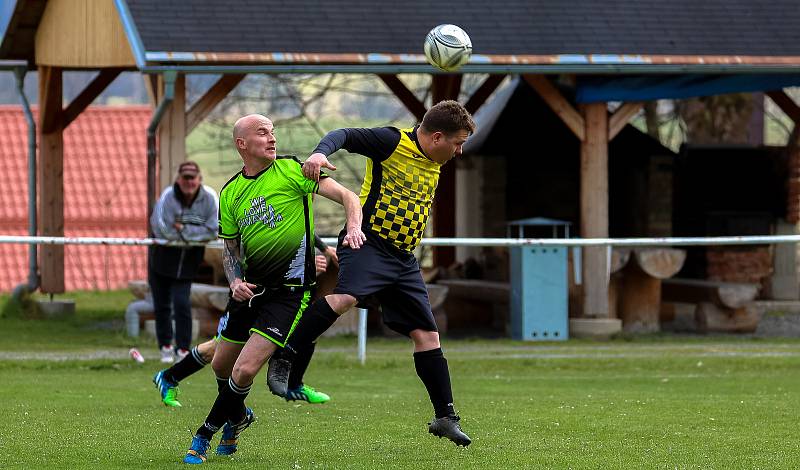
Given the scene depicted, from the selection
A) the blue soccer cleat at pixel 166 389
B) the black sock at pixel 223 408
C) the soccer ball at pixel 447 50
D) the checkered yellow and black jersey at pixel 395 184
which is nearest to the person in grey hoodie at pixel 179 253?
the soccer ball at pixel 447 50

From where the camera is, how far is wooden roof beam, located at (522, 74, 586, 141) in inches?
739

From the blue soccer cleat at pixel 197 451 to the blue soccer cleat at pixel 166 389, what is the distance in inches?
96.8

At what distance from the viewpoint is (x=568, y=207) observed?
23.1m

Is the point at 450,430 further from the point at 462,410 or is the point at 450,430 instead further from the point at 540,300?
the point at 540,300

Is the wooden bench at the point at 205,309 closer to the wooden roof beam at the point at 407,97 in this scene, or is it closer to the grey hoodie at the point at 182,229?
the grey hoodie at the point at 182,229

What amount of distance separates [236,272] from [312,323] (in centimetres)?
46

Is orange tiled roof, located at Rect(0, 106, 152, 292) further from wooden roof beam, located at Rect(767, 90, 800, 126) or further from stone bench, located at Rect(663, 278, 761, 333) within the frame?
stone bench, located at Rect(663, 278, 761, 333)

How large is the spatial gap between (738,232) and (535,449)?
14.0 m

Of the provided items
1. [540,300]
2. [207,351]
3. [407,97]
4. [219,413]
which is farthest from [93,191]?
[219,413]

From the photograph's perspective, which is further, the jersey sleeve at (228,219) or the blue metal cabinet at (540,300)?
the blue metal cabinet at (540,300)

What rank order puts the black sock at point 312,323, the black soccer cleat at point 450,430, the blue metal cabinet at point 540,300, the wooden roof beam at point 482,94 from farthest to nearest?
1. the wooden roof beam at point 482,94
2. the blue metal cabinet at point 540,300
3. the black sock at point 312,323
4. the black soccer cleat at point 450,430

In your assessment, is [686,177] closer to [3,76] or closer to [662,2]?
[662,2]

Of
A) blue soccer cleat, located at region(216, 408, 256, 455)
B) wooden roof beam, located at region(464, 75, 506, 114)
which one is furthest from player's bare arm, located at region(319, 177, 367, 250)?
wooden roof beam, located at region(464, 75, 506, 114)

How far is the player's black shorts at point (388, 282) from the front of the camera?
8.15 m
